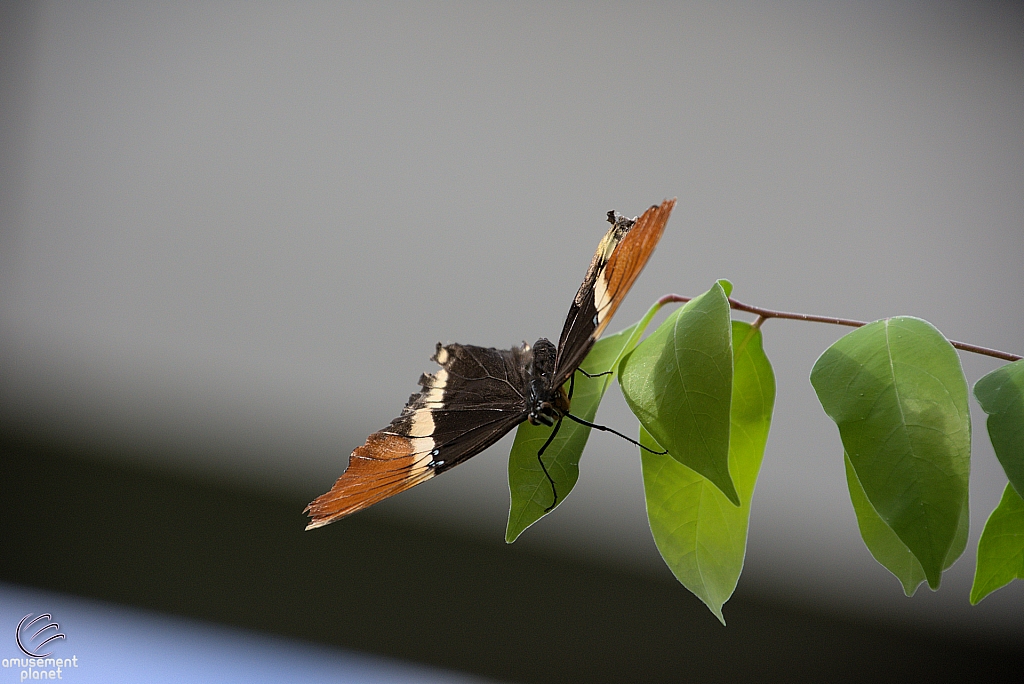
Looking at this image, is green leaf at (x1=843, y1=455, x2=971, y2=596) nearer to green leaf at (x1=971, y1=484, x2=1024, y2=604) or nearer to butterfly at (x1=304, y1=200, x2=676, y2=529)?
green leaf at (x1=971, y1=484, x2=1024, y2=604)

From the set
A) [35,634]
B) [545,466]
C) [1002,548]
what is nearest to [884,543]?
[1002,548]

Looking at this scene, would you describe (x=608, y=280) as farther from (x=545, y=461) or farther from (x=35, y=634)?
(x=35, y=634)

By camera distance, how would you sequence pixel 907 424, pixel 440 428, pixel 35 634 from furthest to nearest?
pixel 35 634 < pixel 440 428 < pixel 907 424

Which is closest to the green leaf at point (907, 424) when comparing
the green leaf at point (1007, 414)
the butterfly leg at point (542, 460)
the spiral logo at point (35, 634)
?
the green leaf at point (1007, 414)

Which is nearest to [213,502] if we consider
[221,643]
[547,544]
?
[221,643]

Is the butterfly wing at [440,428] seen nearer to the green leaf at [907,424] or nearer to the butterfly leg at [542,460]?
the butterfly leg at [542,460]

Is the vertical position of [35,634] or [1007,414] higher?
[1007,414]

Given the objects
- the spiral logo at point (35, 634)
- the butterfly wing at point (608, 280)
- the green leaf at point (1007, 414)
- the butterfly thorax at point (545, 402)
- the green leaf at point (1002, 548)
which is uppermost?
the butterfly wing at point (608, 280)
